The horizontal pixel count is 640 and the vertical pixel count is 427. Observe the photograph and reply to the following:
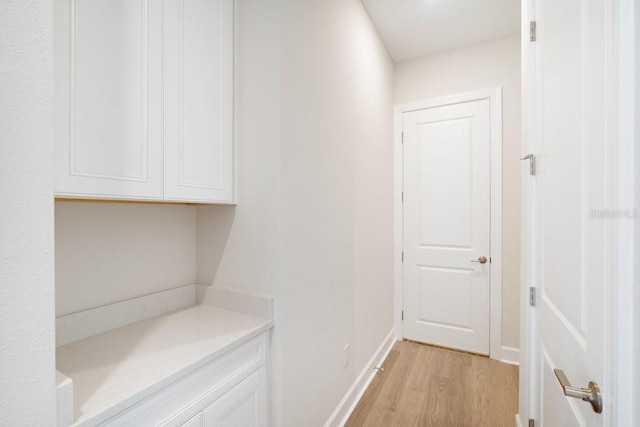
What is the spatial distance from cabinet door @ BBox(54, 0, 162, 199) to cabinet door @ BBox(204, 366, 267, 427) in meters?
0.79

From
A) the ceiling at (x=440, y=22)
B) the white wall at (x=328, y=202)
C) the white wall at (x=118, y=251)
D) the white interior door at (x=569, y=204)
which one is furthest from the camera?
the ceiling at (x=440, y=22)

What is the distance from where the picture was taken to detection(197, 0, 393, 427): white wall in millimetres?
1301

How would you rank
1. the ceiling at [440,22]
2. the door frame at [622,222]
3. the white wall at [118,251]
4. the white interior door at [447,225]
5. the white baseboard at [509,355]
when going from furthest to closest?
the white interior door at [447,225]
the white baseboard at [509,355]
the ceiling at [440,22]
the white wall at [118,251]
the door frame at [622,222]

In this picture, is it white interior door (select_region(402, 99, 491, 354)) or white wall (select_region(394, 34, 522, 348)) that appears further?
white interior door (select_region(402, 99, 491, 354))

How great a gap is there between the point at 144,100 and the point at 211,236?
0.70 m

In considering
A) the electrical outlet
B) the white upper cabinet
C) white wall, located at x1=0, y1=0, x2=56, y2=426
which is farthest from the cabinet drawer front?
the electrical outlet

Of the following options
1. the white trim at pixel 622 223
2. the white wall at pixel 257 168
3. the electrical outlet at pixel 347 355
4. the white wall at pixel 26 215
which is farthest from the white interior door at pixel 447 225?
the white wall at pixel 26 215

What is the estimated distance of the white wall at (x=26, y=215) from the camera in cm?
56

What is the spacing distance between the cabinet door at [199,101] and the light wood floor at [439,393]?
1.70 metres

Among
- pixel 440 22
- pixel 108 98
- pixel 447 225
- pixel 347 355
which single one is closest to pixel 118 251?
pixel 108 98

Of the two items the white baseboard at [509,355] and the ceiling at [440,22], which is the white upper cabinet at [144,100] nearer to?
the ceiling at [440,22]

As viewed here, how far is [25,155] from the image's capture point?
23.0 inches

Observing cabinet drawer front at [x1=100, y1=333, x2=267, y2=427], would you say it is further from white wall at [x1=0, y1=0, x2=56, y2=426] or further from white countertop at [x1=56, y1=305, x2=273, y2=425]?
white wall at [x1=0, y1=0, x2=56, y2=426]

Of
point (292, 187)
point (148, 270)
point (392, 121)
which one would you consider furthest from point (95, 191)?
point (392, 121)
